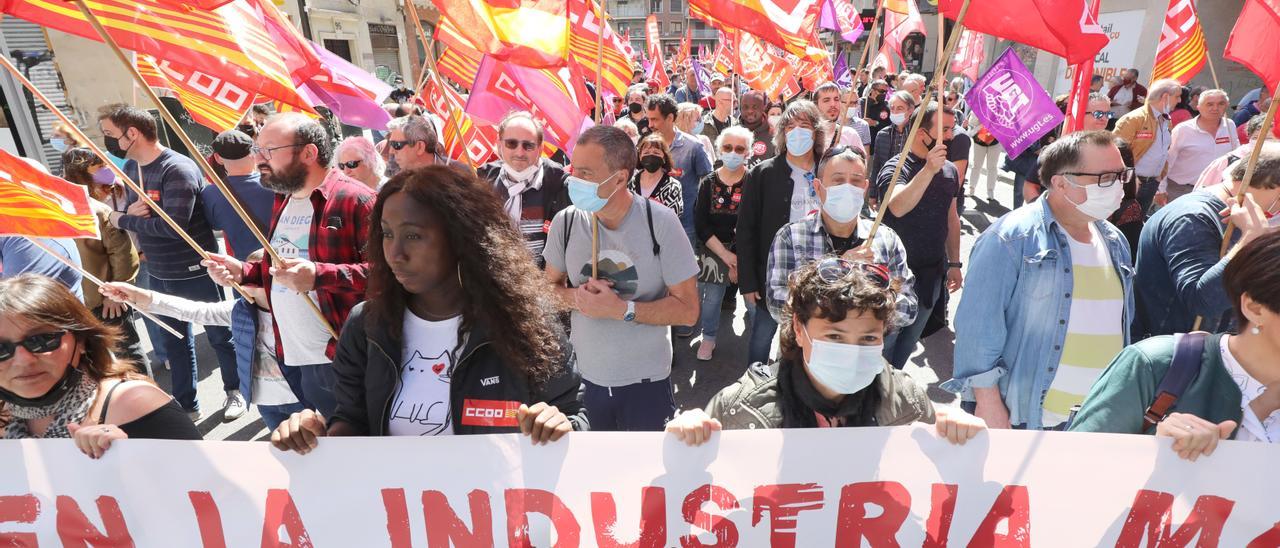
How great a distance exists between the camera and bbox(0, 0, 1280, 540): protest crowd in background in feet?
5.45

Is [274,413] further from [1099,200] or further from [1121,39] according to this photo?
[1121,39]

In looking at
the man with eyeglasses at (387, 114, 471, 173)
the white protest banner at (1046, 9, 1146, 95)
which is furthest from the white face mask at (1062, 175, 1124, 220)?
the white protest banner at (1046, 9, 1146, 95)

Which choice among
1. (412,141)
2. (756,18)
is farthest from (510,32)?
(756,18)

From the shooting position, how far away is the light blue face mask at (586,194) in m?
2.44

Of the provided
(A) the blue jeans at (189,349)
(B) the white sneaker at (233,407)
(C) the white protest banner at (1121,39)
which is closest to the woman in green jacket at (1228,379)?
(A) the blue jeans at (189,349)

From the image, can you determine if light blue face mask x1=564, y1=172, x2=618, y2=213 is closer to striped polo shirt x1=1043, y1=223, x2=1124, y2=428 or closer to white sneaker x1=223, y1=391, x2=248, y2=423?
striped polo shirt x1=1043, y1=223, x2=1124, y2=428

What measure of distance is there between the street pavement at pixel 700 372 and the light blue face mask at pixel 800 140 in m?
1.38

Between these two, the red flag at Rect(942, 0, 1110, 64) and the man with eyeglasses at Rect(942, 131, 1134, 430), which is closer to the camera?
the man with eyeglasses at Rect(942, 131, 1134, 430)

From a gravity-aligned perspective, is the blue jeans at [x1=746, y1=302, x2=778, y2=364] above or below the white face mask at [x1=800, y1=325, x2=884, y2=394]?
below

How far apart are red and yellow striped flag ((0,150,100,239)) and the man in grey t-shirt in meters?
2.00

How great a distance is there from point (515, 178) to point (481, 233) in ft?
6.86

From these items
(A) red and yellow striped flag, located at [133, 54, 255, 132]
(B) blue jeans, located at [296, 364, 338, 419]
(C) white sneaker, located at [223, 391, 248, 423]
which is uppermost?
(A) red and yellow striped flag, located at [133, 54, 255, 132]

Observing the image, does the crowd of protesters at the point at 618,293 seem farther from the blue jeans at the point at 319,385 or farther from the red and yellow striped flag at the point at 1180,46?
the red and yellow striped flag at the point at 1180,46

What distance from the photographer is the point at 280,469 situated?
5.59ft
